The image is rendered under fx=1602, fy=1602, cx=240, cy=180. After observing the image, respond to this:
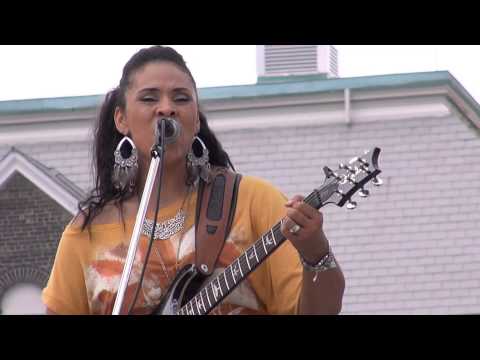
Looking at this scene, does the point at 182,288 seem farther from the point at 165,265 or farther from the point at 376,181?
the point at 376,181

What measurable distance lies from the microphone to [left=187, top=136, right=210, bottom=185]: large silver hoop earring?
18cm

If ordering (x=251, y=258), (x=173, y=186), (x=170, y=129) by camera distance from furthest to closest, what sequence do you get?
(x=173, y=186) → (x=170, y=129) → (x=251, y=258)

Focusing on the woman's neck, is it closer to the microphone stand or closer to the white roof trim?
the microphone stand

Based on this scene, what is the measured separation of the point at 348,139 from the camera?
1811cm

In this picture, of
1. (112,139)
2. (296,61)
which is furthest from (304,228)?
(296,61)

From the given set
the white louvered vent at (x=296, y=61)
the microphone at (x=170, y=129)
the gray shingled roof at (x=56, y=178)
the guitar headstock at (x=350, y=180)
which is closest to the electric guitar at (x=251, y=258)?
the guitar headstock at (x=350, y=180)

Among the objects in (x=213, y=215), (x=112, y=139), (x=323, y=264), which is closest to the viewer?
(x=323, y=264)

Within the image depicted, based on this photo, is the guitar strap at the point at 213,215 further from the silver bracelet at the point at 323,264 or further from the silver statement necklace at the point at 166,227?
the silver bracelet at the point at 323,264

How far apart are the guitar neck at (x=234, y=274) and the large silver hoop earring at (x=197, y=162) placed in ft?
1.16

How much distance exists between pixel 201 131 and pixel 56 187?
1265 centimetres

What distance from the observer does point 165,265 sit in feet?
15.4

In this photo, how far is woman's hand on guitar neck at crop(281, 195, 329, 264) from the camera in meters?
4.25

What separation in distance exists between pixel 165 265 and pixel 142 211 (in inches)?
8.9
